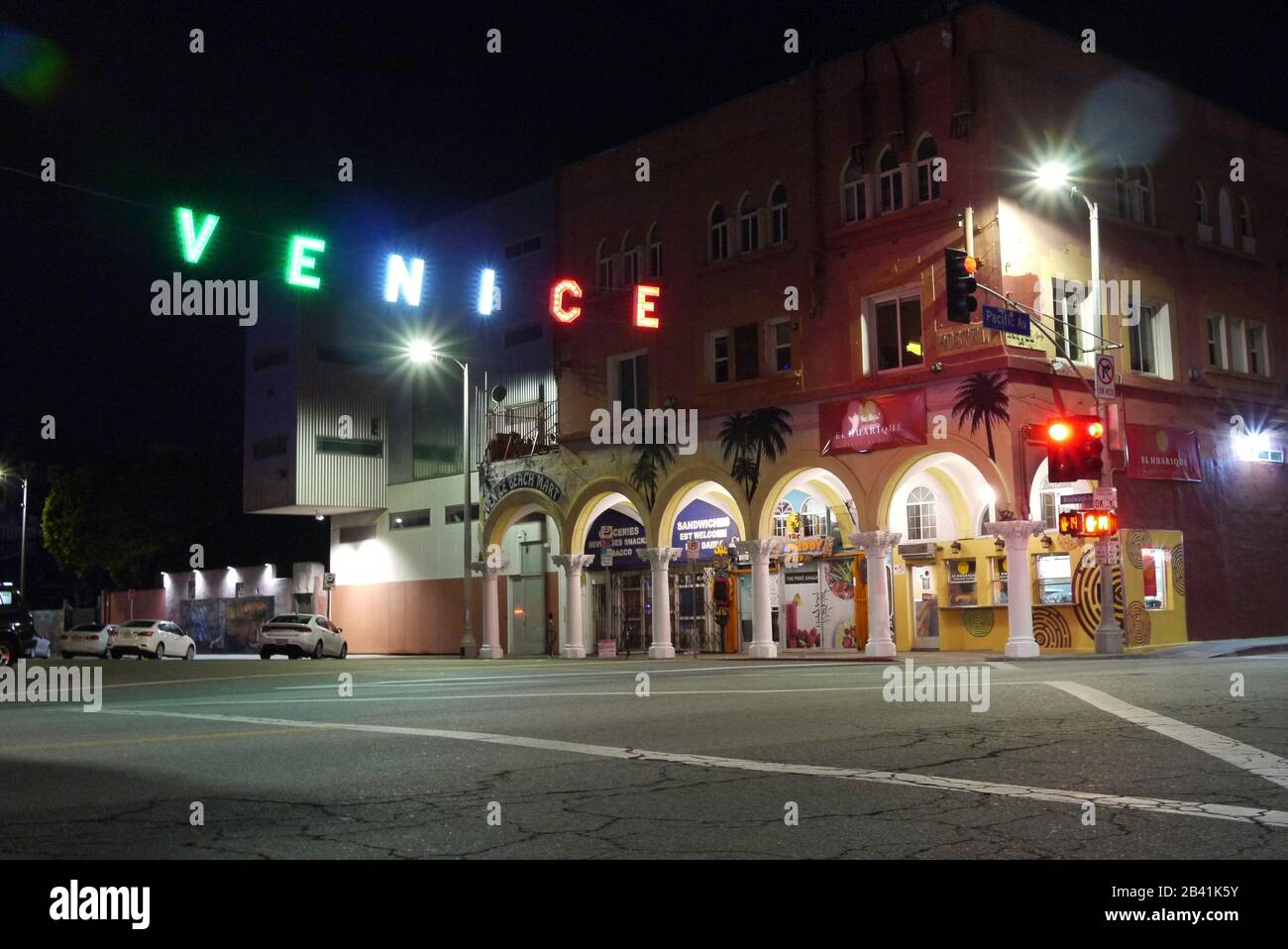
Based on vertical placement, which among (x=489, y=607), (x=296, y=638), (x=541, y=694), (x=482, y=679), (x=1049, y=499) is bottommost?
(x=482, y=679)

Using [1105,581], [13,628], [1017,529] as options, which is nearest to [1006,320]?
[1017,529]

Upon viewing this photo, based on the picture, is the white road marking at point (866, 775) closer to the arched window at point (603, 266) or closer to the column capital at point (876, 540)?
the column capital at point (876, 540)

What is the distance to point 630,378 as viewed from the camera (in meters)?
39.6

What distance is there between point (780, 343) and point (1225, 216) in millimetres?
13223

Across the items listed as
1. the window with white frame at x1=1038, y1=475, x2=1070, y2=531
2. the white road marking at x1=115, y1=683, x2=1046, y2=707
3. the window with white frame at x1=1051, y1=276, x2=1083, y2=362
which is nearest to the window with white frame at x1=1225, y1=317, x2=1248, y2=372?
the window with white frame at x1=1051, y1=276, x2=1083, y2=362

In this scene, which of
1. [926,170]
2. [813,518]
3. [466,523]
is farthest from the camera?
[466,523]

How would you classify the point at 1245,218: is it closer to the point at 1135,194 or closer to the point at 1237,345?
the point at 1237,345

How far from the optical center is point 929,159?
31.7 metres

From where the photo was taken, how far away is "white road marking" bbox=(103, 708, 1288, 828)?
7027mm

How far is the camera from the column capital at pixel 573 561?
129ft
